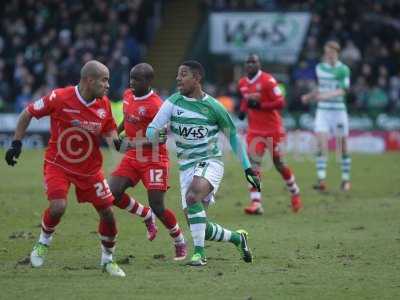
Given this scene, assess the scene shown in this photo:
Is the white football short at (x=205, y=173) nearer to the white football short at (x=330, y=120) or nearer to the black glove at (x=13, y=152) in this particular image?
the black glove at (x=13, y=152)

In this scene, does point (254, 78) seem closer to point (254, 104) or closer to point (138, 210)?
point (254, 104)

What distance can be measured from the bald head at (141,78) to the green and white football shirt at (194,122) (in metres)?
1.11

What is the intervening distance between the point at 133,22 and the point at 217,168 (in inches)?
975

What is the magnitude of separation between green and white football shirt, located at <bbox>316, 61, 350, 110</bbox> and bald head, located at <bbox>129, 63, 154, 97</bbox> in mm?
8268

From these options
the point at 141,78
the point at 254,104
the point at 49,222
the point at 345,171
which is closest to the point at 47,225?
the point at 49,222

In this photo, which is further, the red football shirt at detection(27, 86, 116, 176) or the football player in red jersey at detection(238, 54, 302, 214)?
the football player in red jersey at detection(238, 54, 302, 214)

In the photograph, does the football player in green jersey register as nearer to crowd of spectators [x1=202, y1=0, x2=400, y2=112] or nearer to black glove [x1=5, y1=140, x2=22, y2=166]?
black glove [x1=5, y1=140, x2=22, y2=166]

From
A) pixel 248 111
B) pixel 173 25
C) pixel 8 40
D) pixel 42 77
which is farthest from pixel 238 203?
pixel 173 25

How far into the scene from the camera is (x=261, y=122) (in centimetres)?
A: 1706

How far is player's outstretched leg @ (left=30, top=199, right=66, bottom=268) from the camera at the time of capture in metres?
10.5

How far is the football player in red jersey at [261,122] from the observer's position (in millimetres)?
16703

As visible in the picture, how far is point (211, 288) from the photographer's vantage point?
971cm

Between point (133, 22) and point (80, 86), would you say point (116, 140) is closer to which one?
point (80, 86)

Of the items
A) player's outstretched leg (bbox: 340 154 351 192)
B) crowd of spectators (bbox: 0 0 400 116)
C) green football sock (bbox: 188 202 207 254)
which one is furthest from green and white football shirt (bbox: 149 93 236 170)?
crowd of spectators (bbox: 0 0 400 116)
